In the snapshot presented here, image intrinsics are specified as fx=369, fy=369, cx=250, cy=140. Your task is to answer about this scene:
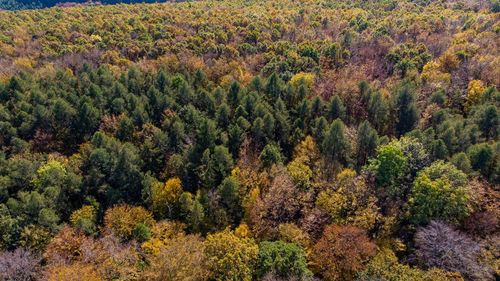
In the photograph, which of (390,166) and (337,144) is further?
(337,144)

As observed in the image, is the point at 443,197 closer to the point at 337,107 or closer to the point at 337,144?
the point at 337,144

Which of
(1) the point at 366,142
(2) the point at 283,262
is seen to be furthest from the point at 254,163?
(2) the point at 283,262

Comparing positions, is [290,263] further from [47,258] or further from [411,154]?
[47,258]

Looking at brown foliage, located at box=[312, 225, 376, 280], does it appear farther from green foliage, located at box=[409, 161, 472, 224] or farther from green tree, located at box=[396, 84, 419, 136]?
green tree, located at box=[396, 84, 419, 136]

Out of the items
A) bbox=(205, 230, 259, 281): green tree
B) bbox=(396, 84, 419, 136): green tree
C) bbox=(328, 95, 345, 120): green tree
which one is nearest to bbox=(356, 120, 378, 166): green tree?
bbox=(328, 95, 345, 120): green tree

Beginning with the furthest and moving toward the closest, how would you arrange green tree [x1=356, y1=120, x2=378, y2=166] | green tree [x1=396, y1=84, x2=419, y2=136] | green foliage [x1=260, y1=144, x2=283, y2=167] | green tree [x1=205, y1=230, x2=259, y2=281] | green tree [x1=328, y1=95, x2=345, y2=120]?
green tree [x1=328, y1=95, x2=345, y2=120]
green tree [x1=396, y1=84, x2=419, y2=136]
green tree [x1=356, y1=120, x2=378, y2=166]
green foliage [x1=260, y1=144, x2=283, y2=167]
green tree [x1=205, y1=230, x2=259, y2=281]

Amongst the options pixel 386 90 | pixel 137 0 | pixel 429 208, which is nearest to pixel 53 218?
pixel 429 208

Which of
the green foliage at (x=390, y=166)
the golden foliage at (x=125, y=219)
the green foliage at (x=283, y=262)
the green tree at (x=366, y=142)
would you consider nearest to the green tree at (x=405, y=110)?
the green tree at (x=366, y=142)

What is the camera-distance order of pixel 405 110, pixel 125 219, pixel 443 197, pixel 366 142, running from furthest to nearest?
pixel 405 110, pixel 366 142, pixel 125 219, pixel 443 197

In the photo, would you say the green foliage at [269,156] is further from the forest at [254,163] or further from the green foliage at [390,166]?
the green foliage at [390,166]
